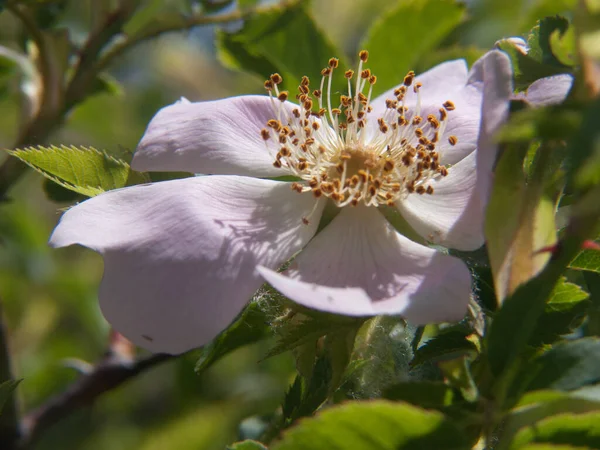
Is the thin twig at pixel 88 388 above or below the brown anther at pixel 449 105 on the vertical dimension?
below

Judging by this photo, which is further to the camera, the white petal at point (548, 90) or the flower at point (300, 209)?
the white petal at point (548, 90)

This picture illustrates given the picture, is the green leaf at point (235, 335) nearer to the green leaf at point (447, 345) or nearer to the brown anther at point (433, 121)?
the green leaf at point (447, 345)

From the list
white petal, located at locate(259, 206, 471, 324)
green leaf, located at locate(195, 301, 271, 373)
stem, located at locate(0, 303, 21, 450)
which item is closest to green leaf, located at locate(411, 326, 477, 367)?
white petal, located at locate(259, 206, 471, 324)

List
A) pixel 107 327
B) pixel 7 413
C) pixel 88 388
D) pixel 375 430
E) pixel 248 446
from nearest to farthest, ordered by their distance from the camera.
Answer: pixel 375 430 → pixel 248 446 → pixel 7 413 → pixel 88 388 → pixel 107 327

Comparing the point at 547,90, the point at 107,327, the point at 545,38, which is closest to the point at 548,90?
the point at 547,90

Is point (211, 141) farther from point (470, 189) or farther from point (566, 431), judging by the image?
point (566, 431)

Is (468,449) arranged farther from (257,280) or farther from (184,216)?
(184,216)

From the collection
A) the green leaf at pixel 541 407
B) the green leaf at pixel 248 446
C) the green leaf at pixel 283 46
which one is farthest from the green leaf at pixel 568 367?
the green leaf at pixel 283 46

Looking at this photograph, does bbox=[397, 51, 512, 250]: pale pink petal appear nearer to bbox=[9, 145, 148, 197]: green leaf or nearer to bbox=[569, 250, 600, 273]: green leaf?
bbox=[569, 250, 600, 273]: green leaf
